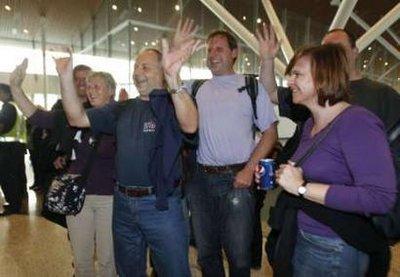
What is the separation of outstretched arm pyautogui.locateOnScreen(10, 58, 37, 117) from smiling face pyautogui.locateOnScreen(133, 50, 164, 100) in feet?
2.87

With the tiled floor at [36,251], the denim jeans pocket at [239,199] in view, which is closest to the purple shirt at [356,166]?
the denim jeans pocket at [239,199]

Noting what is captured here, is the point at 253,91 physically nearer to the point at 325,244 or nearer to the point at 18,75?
the point at 325,244

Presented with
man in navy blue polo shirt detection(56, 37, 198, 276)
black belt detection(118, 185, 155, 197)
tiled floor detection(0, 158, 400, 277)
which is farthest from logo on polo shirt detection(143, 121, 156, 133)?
tiled floor detection(0, 158, 400, 277)

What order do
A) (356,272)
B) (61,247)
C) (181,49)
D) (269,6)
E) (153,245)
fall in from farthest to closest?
(269,6), (61,247), (153,245), (181,49), (356,272)

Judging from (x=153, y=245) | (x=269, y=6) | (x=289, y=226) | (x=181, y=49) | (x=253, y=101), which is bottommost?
(x=153, y=245)

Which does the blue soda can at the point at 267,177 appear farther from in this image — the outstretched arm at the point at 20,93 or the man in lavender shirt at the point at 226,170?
the outstretched arm at the point at 20,93

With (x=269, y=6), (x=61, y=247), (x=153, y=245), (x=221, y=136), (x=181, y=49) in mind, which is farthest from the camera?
(x=269, y=6)

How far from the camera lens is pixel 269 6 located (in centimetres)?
1044

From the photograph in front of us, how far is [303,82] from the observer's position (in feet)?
5.18

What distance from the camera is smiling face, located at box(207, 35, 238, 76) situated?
8.85ft

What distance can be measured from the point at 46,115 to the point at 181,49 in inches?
46.6

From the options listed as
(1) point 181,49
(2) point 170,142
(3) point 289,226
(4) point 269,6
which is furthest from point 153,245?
(4) point 269,6

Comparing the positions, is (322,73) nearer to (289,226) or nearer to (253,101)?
(289,226)

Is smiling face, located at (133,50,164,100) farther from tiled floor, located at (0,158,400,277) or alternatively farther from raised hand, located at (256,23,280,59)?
tiled floor, located at (0,158,400,277)
